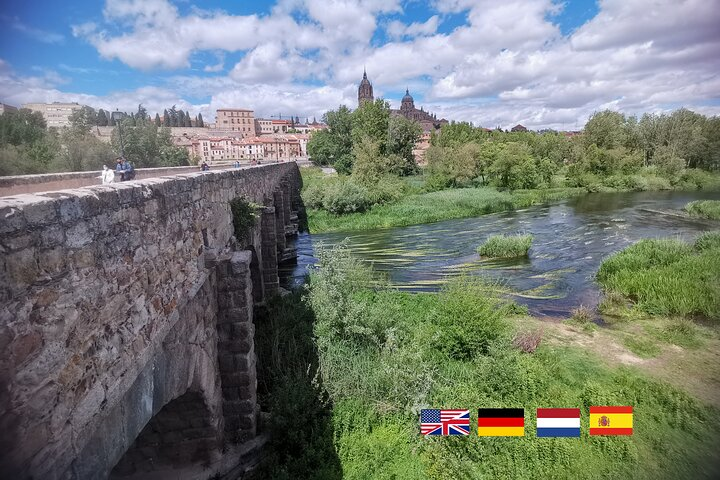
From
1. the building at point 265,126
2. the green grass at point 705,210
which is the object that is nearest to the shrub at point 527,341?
the green grass at point 705,210

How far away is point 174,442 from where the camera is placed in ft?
19.3

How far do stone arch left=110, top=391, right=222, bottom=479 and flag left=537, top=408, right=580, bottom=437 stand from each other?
581 cm

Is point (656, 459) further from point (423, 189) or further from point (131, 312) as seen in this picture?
point (423, 189)

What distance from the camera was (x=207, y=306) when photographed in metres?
5.74

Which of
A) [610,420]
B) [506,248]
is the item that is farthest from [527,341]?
[506,248]

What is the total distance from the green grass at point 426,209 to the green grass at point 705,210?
11614 millimetres

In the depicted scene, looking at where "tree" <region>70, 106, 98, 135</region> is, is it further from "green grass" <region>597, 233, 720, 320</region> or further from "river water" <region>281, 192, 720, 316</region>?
"green grass" <region>597, 233, 720, 320</region>

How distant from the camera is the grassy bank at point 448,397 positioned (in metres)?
6.71

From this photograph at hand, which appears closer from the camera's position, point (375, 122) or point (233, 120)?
point (375, 122)

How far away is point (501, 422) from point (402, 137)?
5176 cm

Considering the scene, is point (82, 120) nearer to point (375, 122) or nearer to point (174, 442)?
point (375, 122)

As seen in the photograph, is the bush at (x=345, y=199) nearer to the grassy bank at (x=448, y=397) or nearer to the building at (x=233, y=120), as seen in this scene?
the grassy bank at (x=448, y=397)

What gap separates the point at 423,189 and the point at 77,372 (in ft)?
139

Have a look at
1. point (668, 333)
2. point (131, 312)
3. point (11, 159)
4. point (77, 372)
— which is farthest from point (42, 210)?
point (11, 159)
